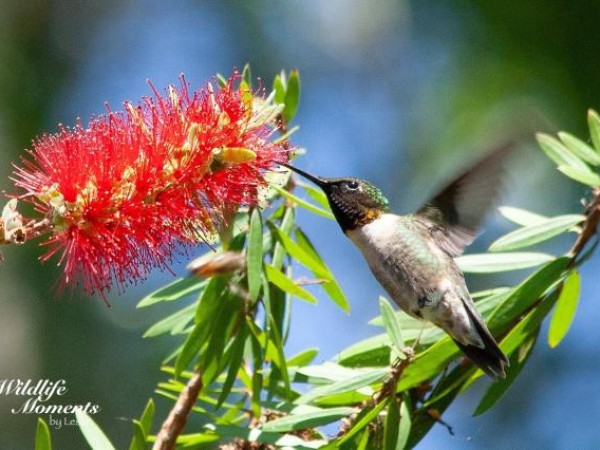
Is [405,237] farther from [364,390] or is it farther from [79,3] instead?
[79,3]

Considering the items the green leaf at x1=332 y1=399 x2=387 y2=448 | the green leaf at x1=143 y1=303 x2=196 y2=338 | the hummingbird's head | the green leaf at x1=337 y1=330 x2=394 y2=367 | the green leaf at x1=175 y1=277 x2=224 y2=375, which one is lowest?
the green leaf at x1=332 y1=399 x2=387 y2=448

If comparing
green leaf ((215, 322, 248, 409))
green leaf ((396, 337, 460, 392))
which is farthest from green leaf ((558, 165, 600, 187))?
green leaf ((215, 322, 248, 409))

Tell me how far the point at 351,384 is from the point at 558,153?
2.48 feet

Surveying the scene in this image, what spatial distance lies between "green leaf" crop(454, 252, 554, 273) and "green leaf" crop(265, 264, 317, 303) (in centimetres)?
42

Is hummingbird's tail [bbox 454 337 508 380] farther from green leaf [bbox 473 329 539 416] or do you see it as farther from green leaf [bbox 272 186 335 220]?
green leaf [bbox 272 186 335 220]

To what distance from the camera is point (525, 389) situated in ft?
18.0

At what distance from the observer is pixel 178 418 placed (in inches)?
75.4

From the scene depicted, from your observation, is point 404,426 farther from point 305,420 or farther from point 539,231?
point 539,231

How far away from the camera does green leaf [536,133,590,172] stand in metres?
2.20

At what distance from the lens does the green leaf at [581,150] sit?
2.18 m

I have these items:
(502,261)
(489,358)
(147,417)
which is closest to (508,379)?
(489,358)

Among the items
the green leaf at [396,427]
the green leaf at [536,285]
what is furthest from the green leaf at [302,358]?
the green leaf at [536,285]

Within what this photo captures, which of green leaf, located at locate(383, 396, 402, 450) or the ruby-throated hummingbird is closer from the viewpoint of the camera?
green leaf, located at locate(383, 396, 402, 450)

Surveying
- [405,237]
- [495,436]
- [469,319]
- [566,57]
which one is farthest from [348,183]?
[495,436]
